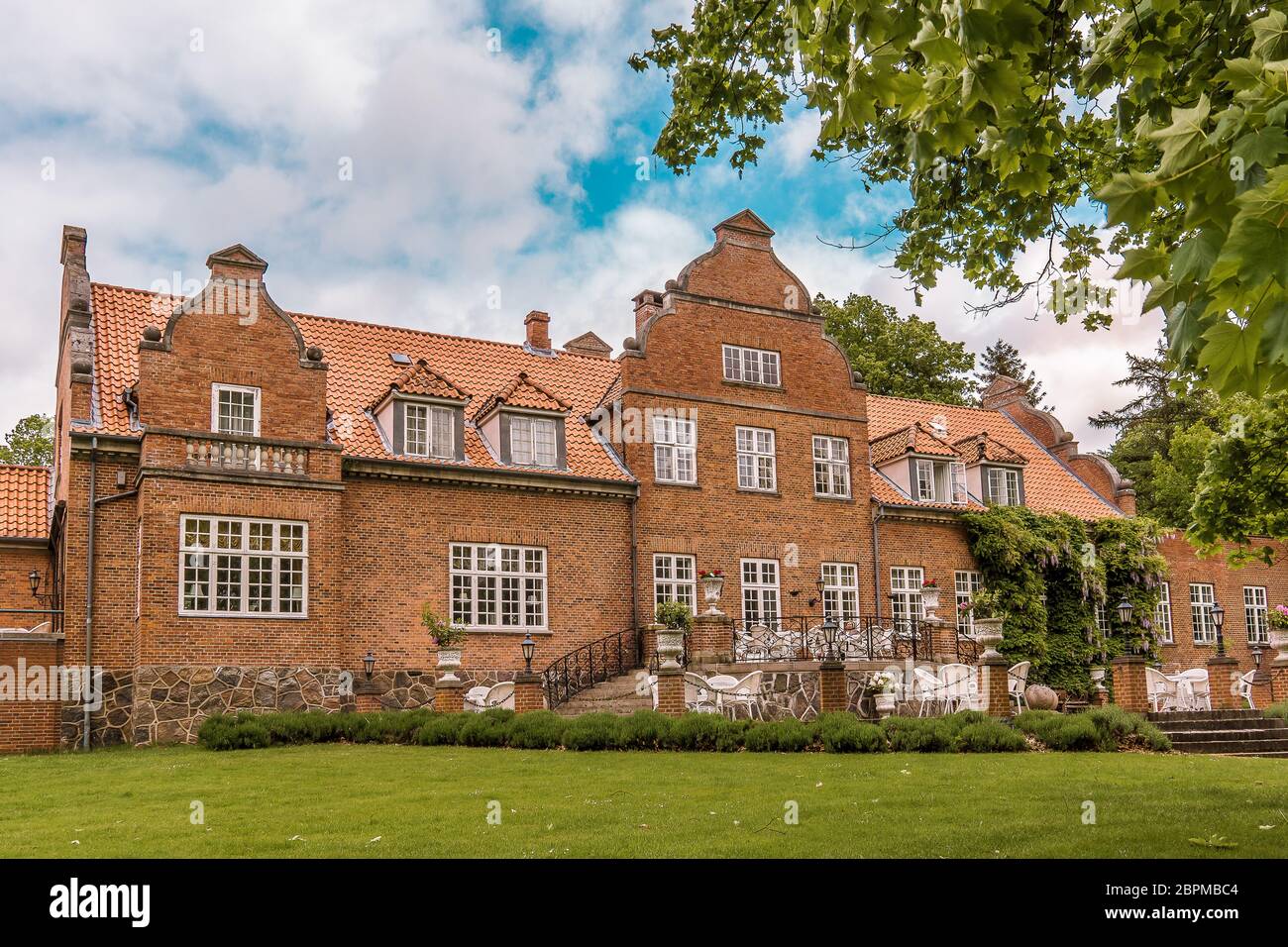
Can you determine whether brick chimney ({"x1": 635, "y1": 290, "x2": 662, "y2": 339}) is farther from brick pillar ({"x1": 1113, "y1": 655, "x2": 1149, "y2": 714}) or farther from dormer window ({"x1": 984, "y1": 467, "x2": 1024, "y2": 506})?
brick pillar ({"x1": 1113, "y1": 655, "x2": 1149, "y2": 714})

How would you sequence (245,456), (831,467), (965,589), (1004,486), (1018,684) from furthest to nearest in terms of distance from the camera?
(1004,486), (965,589), (831,467), (1018,684), (245,456)

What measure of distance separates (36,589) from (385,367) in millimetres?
8760

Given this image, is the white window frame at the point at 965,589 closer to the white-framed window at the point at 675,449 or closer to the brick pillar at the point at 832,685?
the white-framed window at the point at 675,449

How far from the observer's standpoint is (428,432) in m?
24.8

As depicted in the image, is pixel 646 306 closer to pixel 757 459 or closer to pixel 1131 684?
pixel 757 459

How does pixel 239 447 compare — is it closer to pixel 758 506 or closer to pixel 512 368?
pixel 512 368

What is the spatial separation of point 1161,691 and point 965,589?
25.6 ft

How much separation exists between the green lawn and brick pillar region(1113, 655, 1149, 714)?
16.5ft

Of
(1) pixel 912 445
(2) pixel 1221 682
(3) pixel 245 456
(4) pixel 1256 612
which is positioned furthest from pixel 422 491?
(4) pixel 1256 612

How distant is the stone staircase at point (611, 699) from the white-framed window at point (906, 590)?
7.90m

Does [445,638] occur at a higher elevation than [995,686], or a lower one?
higher

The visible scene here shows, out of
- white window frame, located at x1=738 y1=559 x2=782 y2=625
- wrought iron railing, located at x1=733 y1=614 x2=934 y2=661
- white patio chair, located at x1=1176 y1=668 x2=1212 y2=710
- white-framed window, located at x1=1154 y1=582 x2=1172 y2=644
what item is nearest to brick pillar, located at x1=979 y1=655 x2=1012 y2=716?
wrought iron railing, located at x1=733 y1=614 x2=934 y2=661

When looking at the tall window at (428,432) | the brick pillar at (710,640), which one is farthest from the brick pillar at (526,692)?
the tall window at (428,432)
